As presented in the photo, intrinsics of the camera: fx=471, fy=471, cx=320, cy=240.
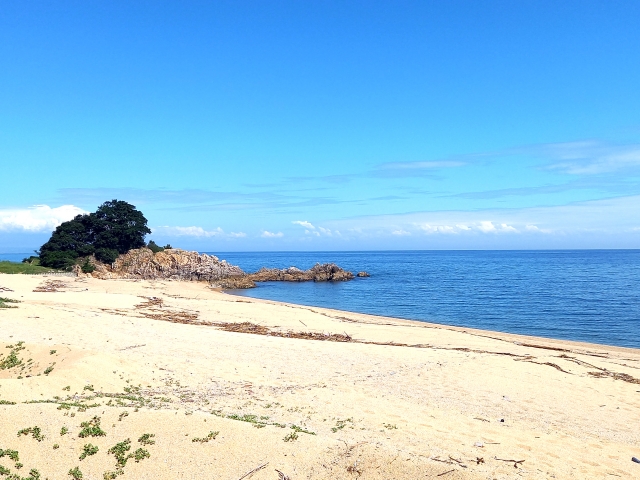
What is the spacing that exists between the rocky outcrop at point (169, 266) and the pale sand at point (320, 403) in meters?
45.7

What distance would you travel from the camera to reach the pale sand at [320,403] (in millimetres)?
8109

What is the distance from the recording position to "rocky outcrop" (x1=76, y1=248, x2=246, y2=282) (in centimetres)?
6762

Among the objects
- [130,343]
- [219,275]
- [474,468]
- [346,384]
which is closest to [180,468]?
[474,468]

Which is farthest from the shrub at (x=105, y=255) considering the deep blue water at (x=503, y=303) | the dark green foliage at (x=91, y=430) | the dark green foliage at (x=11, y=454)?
the dark green foliage at (x=11, y=454)

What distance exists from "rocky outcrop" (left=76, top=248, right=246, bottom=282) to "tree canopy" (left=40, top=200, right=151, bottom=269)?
212 cm

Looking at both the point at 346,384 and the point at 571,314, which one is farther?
the point at 571,314

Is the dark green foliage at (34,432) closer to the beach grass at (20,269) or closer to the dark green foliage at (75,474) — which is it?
the dark green foliage at (75,474)

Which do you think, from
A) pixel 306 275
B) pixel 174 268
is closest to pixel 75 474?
pixel 174 268

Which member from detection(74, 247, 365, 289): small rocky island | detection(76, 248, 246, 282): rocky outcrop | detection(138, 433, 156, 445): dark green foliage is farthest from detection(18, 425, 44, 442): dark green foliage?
detection(76, 248, 246, 282): rocky outcrop

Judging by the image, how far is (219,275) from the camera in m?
72.4

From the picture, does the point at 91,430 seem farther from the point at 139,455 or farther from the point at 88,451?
the point at 139,455

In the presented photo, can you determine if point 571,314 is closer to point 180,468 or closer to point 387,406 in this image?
point 387,406

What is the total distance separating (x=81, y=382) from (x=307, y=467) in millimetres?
7812

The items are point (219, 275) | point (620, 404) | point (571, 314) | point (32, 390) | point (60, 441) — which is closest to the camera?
point (60, 441)
